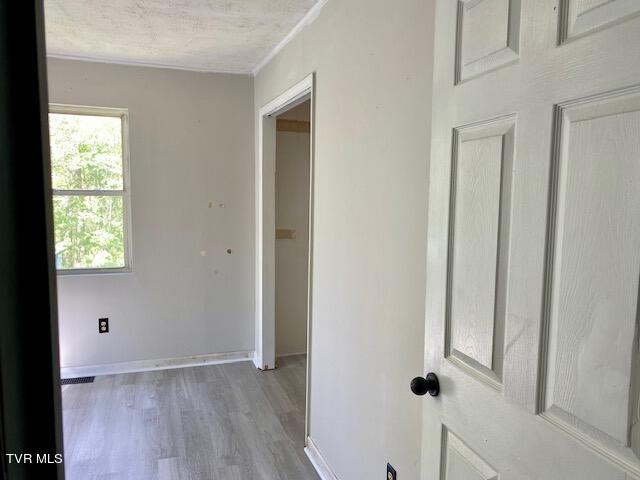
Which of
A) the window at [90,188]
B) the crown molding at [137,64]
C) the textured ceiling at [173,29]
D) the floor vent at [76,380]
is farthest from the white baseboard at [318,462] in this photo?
the crown molding at [137,64]

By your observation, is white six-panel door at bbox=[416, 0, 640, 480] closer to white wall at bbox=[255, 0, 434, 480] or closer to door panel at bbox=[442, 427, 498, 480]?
door panel at bbox=[442, 427, 498, 480]

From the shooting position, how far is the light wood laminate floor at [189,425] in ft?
8.27

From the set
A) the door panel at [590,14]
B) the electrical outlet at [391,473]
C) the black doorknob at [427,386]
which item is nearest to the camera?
the door panel at [590,14]

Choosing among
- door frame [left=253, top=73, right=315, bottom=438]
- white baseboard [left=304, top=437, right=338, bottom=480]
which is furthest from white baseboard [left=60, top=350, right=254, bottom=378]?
white baseboard [left=304, top=437, right=338, bottom=480]

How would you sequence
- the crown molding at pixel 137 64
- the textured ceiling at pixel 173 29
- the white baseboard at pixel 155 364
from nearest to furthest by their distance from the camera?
the textured ceiling at pixel 173 29, the crown molding at pixel 137 64, the white baseboard at pixel 155 364

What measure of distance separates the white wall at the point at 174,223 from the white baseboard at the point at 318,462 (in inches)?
65.4

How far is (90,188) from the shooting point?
365cm

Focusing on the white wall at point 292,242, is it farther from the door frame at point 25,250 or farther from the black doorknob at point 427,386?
the door frame at point 25,250

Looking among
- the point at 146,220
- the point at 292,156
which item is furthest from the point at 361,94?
the point at 146,220

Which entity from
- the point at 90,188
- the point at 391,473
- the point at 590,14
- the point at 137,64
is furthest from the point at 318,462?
the point at 137,64

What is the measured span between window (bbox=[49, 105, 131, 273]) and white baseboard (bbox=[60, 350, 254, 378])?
805 millimetres

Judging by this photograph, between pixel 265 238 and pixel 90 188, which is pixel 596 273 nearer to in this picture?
pixel 265 238

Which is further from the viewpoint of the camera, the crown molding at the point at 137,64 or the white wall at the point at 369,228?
the crown molding at the point at 137,64

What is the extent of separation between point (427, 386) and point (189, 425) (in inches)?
87.8
